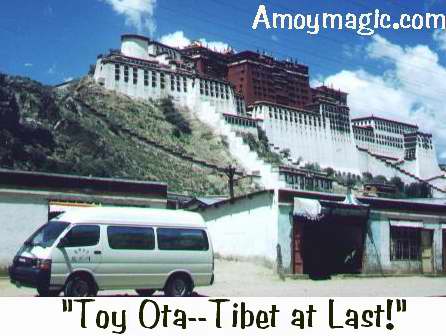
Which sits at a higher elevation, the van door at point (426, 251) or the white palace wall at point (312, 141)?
the white palace wall at point (312, 141)

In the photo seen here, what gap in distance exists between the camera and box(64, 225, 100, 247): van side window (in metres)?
13.5

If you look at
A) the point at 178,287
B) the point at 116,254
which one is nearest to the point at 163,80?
the point at 178,287

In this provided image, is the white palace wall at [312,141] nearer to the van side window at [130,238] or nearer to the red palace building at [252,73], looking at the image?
the red palace building at [252,73]

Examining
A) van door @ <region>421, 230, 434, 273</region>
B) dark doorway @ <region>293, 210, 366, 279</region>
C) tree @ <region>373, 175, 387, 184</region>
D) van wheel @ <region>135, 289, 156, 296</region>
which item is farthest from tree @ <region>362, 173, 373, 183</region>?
van wheel @ <region>135, 289, 156, 296</region>

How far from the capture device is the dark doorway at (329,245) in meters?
25.7

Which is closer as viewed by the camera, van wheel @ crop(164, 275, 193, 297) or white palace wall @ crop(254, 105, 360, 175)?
van wheel @ crop(164, 275, 193, 297)

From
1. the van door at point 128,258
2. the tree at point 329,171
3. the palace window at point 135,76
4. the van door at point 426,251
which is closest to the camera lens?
the van door at point 128,258

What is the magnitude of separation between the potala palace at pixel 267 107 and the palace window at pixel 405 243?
54.3 m

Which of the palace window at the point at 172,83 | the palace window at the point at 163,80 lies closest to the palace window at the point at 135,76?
the palace window at the point at 163,80

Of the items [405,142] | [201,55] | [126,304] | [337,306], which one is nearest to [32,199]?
[126,304]

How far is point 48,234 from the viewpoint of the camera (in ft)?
45.1

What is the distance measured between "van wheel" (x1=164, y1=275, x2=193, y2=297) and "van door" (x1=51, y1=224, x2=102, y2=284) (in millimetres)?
2131

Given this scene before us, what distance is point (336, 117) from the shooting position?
124 meters
